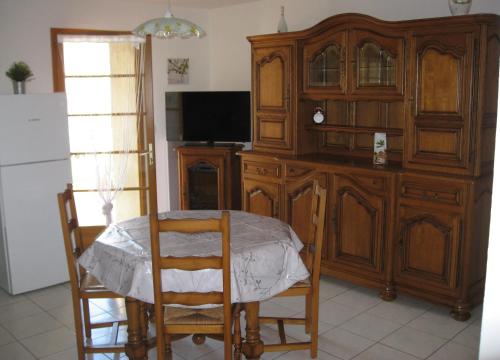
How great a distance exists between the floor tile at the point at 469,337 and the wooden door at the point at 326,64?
1.94 meters

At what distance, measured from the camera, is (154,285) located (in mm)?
2373

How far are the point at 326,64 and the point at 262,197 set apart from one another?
1.29 meters

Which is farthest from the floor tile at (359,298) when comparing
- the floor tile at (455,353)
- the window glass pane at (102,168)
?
the window glass pane at (102,168)

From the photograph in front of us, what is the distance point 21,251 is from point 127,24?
2458 mm

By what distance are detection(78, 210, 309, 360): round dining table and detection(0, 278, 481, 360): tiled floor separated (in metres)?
0.49

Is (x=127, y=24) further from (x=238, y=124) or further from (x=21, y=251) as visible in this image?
(x=21, y=251)

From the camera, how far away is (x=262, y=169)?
15.2 ft

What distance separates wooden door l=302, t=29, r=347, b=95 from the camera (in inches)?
159

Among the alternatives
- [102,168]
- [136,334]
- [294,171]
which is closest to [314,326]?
[136,334]

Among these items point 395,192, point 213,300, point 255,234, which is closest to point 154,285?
point 213,300

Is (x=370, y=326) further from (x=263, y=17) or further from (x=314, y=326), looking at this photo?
(x=263, y=17)

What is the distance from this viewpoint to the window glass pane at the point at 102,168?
199 inches

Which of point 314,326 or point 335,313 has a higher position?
point 314,326

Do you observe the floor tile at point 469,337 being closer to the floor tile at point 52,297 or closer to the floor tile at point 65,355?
the floor tile at point 65,355
